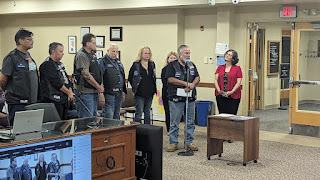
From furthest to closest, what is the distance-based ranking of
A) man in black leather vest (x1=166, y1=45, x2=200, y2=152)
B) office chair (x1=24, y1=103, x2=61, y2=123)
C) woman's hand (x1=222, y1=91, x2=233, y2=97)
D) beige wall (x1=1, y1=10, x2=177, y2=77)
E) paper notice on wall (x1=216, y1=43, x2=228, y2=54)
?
beige wall (x1=1, y1=10, x2=177, y2=77) → paper notice on wall (x1=216, y1=43, x2=228, y2=54) → woman's hand (x1=222, y1=91, x2=233, y2=97) → man in black leather vest (x1=166, y1=45, x2=200, y2=152) → office chair (x1=24, y1=103, x2=61, y2=123)

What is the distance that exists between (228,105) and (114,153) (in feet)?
10.7

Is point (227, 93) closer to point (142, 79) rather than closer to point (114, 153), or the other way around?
point (142, 79)

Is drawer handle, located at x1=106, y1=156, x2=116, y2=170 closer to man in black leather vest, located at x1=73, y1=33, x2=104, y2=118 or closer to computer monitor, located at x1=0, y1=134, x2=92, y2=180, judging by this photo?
computer monitor, located at x1=0, y1=134, x2=92, y2=180

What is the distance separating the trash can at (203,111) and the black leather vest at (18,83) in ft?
15.1

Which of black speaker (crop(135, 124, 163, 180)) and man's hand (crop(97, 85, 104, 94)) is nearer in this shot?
black speaker (crop(135, 124, 163, 180))

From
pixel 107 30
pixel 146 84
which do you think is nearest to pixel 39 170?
pixel 146 84

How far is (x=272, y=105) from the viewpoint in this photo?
1201cm

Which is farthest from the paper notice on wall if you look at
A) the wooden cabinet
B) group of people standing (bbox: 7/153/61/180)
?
group of people standing (bbox: 7/153/61/180)

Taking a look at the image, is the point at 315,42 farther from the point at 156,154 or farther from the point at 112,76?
the point at 156,154

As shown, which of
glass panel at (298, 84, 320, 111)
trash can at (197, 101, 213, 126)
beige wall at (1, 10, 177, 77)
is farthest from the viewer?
beige wall at (1, 10, 177, 77)

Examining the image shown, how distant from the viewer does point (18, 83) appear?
5125mm

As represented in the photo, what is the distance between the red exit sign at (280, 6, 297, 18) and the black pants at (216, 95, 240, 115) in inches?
84.1

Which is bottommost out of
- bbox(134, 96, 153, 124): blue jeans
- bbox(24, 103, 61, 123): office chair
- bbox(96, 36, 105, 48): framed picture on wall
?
bbox(134, 96, 153, 124): blue jeans

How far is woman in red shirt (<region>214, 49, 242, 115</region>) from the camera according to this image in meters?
7.15
